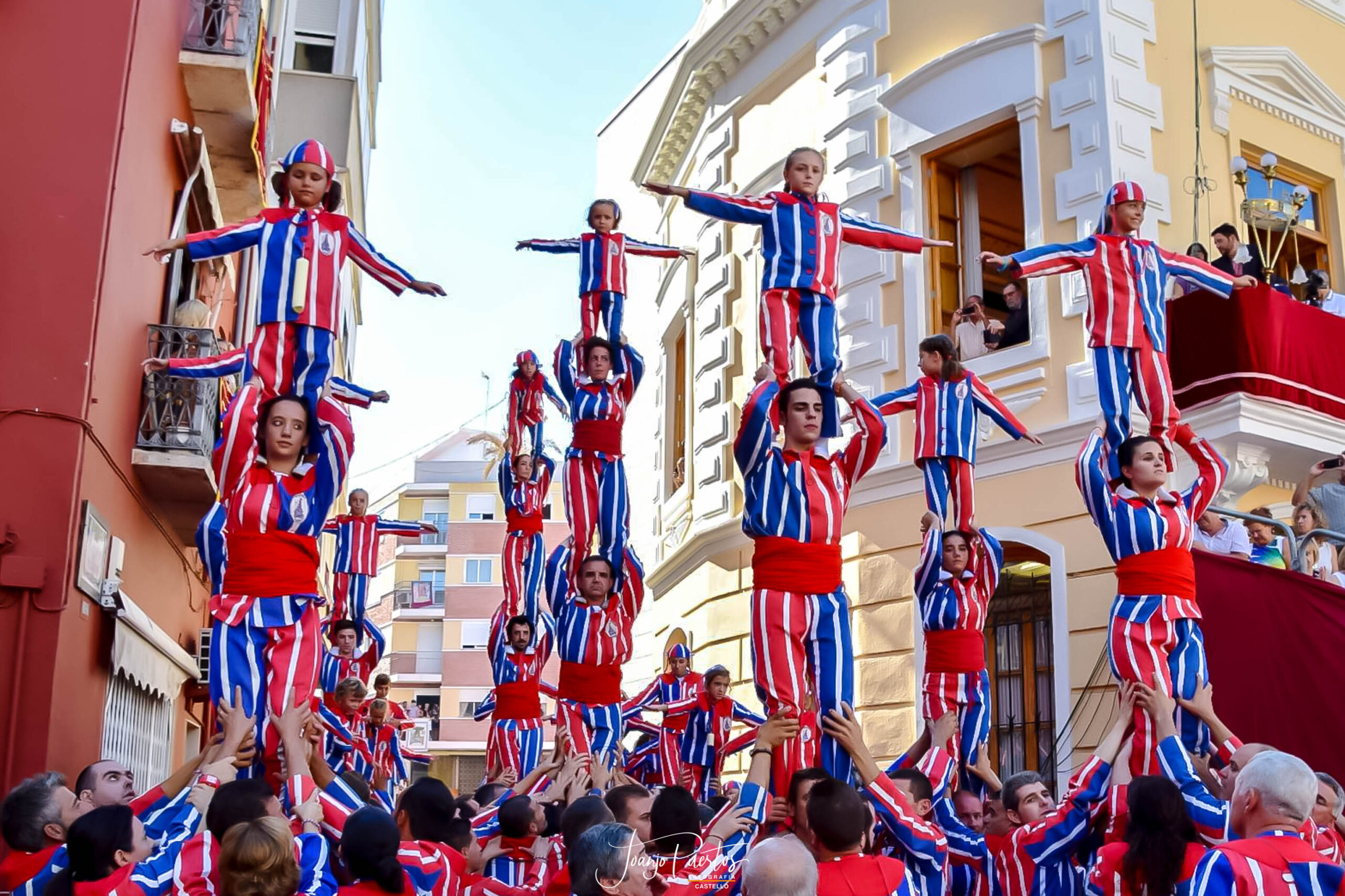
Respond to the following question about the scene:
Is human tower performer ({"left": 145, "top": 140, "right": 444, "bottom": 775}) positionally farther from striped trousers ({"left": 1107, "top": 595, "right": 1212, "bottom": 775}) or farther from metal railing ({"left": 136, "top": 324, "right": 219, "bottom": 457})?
striped trousers ({"left": 1107, "top": 595, "right": 1212, "bottom": 775})

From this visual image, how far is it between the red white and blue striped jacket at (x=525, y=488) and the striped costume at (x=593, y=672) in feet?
11.3

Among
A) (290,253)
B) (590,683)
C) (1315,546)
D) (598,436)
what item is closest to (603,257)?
(598,436)

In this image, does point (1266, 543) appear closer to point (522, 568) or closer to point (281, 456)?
point (522, 568)

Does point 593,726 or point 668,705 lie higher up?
point 668,705

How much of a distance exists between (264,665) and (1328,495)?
24.7 feet

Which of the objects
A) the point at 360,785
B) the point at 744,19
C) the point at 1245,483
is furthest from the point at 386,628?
the point at 360,785

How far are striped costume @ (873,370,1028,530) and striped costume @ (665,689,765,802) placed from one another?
11.8ft

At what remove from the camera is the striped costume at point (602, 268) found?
1009 centimetres

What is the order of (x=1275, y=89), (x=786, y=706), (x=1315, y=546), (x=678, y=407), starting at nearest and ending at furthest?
(x=786, y=706)
(x=1315, y=546)
(x=1275, y=89)
(x=678, y=407)

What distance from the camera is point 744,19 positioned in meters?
15.3

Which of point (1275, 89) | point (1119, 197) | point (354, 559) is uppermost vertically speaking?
point (1275, 89)

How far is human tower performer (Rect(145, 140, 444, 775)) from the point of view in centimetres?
575

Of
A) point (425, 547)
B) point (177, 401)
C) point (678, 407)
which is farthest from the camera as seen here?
point (425, 547)

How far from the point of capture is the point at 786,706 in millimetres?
5910
